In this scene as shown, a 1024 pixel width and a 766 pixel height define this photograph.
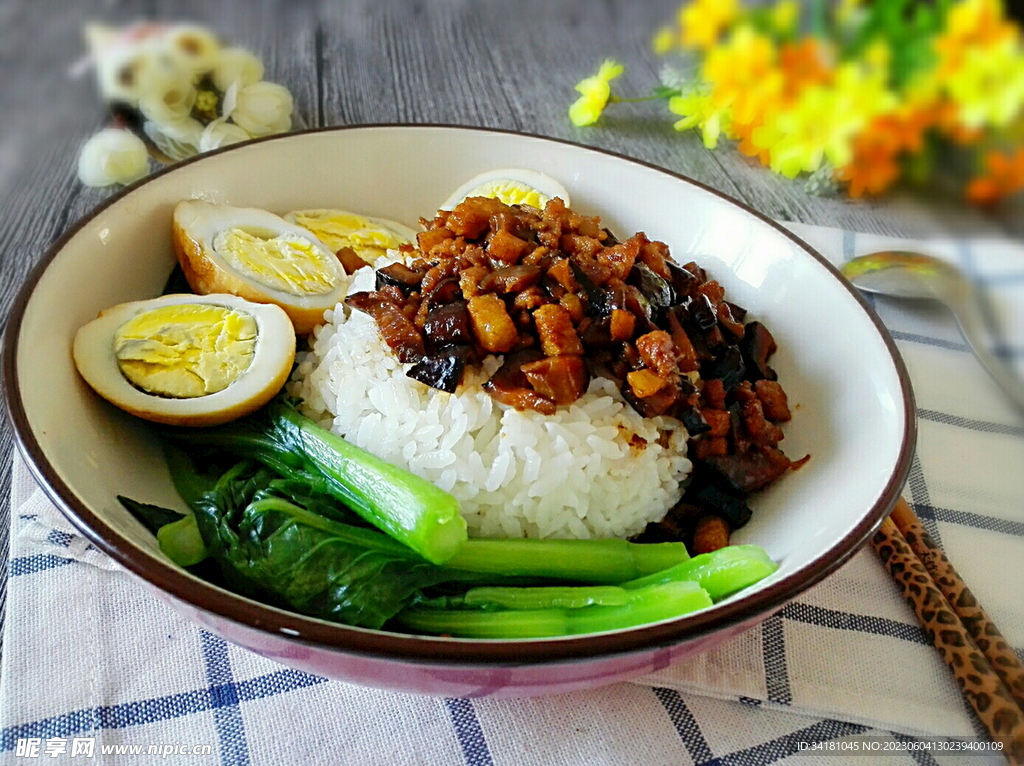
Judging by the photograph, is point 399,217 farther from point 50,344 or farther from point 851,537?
point 851,537

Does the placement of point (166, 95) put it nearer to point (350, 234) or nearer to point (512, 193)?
point (350, 234)

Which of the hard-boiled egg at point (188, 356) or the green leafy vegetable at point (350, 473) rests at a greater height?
the hard-boiled egg at point (188, 356)

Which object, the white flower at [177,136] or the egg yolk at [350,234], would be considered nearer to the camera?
the egg yolk at [350,234]

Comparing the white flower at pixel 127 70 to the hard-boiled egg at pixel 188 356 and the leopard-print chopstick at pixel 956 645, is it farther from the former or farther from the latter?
the leopard-print chopstick at pixel 956 645

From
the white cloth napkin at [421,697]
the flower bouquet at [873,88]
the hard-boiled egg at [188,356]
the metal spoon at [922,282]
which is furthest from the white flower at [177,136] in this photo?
the metal spoon at [922,282]

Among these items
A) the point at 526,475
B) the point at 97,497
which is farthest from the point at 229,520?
the point at 526,475

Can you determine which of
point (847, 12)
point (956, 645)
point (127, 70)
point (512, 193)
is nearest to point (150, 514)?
point (512, 193)
